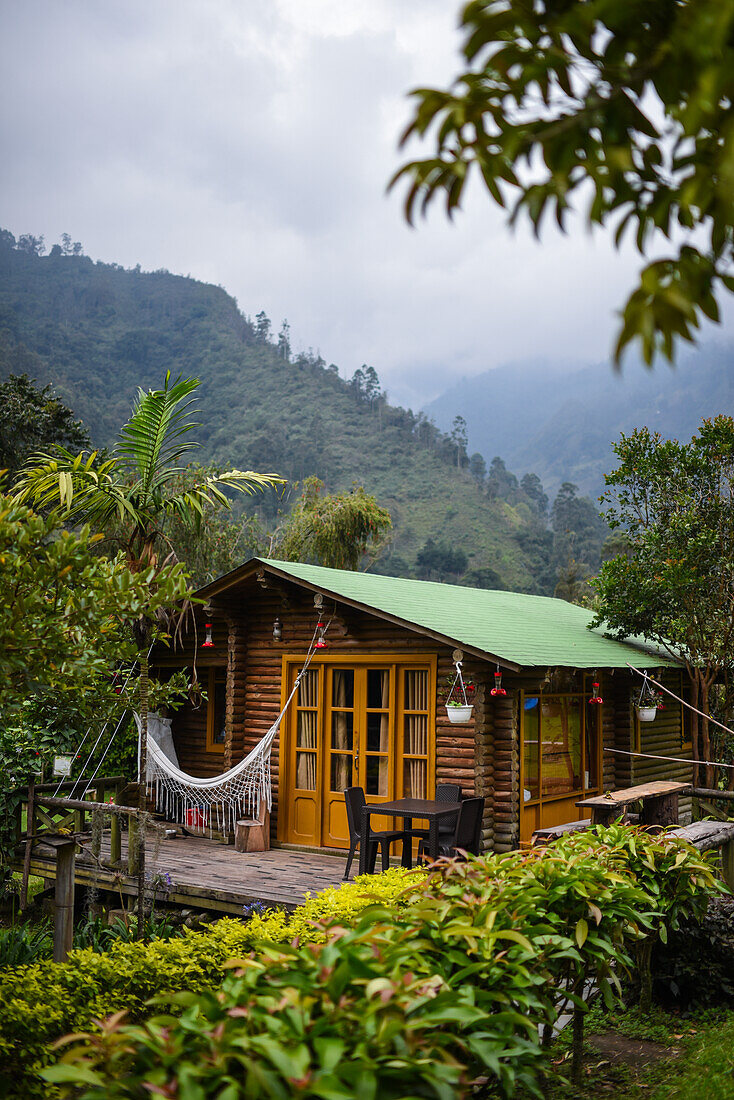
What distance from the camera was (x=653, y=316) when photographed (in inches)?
54.1

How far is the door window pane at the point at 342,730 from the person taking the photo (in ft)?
28.5

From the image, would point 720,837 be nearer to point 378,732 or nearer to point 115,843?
point 378,732

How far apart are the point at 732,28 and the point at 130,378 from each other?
60.5m

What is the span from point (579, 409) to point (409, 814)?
12893cm

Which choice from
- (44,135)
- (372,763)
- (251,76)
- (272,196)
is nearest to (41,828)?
(372,763)

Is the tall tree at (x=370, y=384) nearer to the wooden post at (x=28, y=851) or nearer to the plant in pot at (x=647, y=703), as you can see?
the plant in pot at (x=647, y=703)

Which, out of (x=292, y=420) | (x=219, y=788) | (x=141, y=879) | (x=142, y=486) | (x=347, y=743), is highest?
(x=292, y=420)

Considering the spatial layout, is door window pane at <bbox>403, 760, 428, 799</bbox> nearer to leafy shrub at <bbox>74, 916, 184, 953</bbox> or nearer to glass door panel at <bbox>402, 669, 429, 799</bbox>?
glass door panel at <bbox>402, 669, 429, 799</bbox>

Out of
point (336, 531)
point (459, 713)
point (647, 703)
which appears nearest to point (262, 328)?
point (336, 531)

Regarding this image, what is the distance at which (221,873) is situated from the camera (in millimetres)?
7664

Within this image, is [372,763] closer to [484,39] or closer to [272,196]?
[484,39]

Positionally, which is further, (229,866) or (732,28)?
(229,866)

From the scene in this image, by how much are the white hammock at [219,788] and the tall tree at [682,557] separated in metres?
4.65

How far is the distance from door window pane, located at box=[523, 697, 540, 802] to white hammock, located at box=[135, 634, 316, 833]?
2248 millimetres
